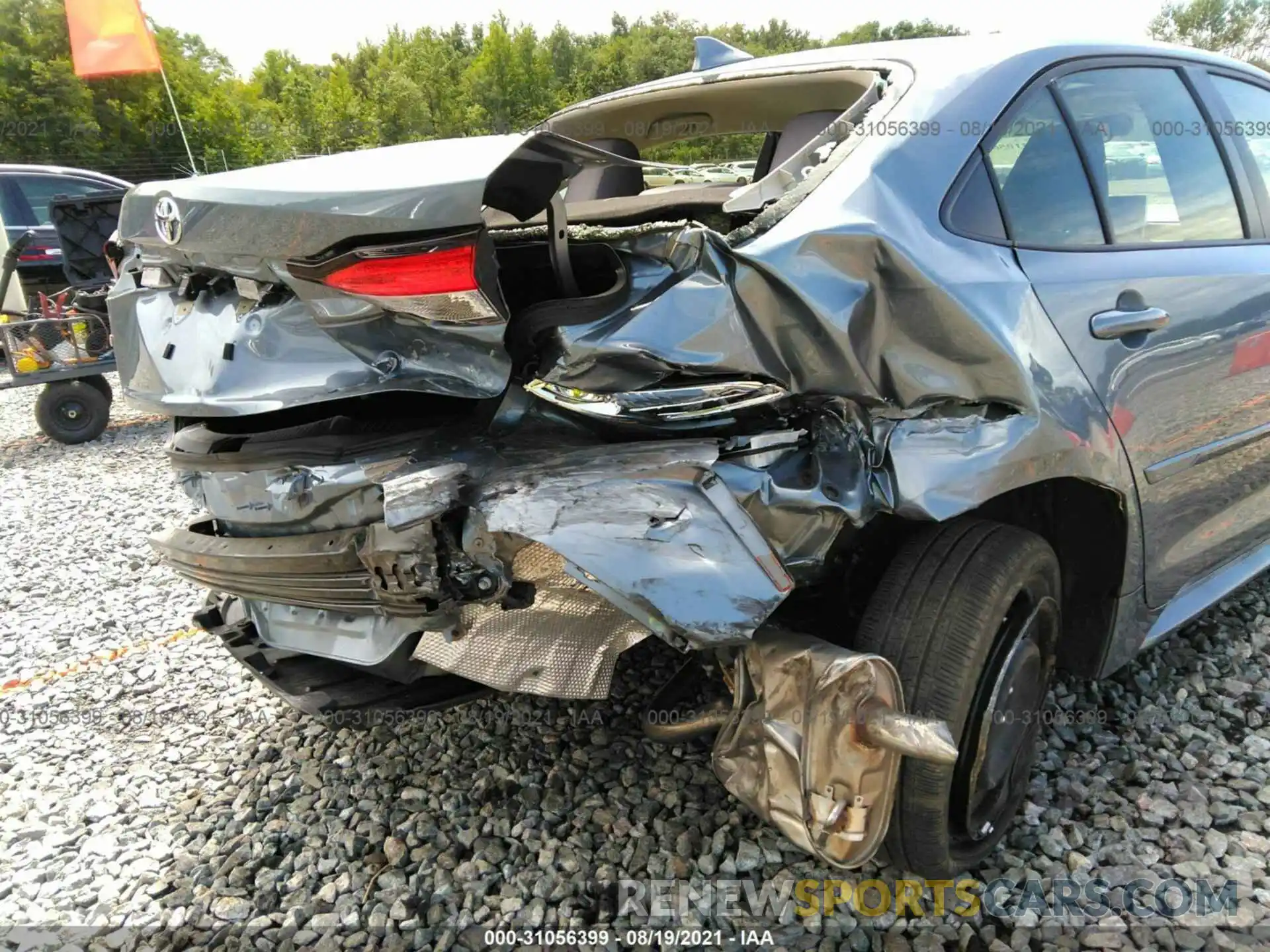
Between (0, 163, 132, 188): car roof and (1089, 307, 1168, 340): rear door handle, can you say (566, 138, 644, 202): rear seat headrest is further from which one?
(0, 163, 132, 188): car roof

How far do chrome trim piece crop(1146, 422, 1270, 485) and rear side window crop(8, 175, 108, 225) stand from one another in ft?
33.1

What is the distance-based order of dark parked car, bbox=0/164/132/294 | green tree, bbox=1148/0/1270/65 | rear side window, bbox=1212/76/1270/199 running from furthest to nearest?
green tree, bbox=1148/0/1270/65
dark parked car, bbox=0/164/132/294
rear side window, bbox=1212/76/1270/199

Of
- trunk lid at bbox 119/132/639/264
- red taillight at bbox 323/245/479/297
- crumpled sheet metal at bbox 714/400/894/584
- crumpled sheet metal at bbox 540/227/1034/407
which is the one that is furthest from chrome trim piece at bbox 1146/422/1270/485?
red taillight at bbox 323/245/479/297

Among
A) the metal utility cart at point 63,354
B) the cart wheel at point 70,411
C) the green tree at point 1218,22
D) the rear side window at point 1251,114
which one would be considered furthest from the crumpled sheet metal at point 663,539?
the green tree at point 1218,22

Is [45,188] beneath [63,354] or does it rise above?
above

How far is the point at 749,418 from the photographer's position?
4.90 ft

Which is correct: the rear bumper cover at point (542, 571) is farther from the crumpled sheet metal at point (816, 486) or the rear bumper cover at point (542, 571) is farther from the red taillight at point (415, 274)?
the red taillight at point (415, 274)

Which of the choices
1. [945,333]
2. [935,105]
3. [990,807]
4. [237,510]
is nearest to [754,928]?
[990,807]

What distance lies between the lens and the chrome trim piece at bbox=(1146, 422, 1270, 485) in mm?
2014

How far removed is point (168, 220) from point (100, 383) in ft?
19.9

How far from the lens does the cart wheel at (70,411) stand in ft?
21.4

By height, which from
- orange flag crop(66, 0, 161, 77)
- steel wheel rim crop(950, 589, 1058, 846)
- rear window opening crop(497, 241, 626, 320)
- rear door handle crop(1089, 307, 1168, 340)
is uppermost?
orange flag crop(66, 0, 161, 77)

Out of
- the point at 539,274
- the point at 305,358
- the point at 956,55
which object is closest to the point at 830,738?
the point at 539,274

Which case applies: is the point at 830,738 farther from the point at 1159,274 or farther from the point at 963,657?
the point at 1159,274
